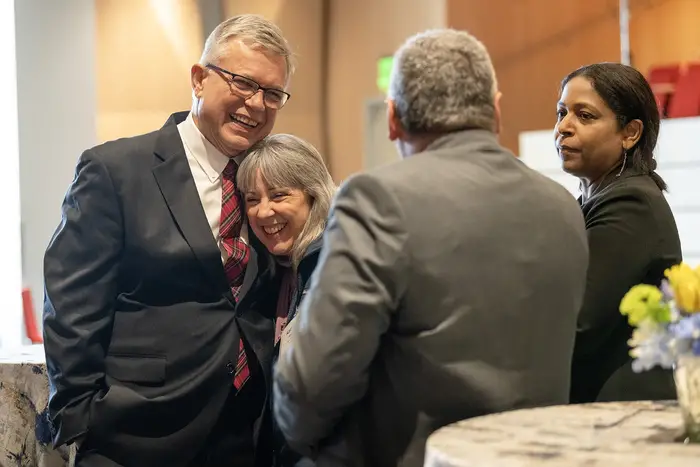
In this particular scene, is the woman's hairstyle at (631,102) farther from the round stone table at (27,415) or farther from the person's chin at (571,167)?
the round stone table at (27,415)

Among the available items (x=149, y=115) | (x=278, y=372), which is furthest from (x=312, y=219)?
(x=149, y=115)

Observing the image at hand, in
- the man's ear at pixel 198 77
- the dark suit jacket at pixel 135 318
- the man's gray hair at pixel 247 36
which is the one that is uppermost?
the man's gray hair at pixel 247 36

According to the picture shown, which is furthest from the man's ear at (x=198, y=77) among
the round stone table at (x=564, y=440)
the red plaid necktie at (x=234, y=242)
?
the round stone table at (x=564, y=440)

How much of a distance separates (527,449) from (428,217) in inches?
15.3

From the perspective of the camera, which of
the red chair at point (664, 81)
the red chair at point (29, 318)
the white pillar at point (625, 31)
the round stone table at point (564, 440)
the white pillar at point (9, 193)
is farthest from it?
the white pillar at point (625, 31)

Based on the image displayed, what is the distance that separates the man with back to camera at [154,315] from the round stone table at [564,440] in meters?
0.87

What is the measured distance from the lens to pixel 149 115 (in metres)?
5.42

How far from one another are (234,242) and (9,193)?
9.94 ft

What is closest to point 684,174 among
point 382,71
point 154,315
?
point 382,71

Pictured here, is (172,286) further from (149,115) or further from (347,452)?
(149,115)

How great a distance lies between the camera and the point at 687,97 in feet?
19.0

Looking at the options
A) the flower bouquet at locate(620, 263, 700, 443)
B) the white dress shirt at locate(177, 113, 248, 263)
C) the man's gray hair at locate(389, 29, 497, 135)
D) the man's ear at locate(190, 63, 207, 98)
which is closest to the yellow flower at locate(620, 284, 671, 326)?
the flower bouquet at locate(620, 263, 700, 443)

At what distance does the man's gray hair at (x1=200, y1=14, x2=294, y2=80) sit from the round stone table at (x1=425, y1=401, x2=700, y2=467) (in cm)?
120

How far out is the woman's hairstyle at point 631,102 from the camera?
2.34 m
